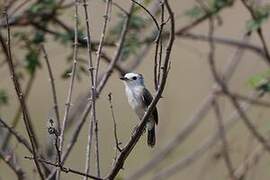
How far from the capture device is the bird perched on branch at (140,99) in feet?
11.2

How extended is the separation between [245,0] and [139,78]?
0.69 m

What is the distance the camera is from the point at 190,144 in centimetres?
785

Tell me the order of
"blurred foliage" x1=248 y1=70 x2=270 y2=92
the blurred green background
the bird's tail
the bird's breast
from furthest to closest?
the blurred green background
"blurred foliage" x1=248 y1=70 x2=270 y2=92
the bird's breast
the bird's tail

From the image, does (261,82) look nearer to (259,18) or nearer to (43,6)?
(259,18)

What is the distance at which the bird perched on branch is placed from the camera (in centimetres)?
341

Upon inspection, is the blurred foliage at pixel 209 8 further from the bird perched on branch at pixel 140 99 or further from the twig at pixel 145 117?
the twig at pixel 145 117

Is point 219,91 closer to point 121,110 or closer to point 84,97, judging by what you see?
point 84,97

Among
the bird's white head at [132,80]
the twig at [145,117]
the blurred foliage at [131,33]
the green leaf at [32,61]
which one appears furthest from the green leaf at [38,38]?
the twig at [145,117]

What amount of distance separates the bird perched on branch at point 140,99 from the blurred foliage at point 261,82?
594 millimetres

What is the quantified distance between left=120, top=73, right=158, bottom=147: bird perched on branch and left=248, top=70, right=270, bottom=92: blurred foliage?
1.95 ft

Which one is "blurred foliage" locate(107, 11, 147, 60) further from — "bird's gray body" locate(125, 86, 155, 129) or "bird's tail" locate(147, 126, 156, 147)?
"bird's tail" locate(147, 126, 156, 147)

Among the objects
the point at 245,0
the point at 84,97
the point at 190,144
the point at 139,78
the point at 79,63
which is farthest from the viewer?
the point at 190,144

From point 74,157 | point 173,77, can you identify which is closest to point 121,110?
point 173,77

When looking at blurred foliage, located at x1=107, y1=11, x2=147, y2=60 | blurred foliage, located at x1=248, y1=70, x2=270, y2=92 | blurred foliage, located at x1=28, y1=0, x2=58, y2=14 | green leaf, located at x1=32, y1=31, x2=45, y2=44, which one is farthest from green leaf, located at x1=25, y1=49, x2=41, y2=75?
blurred foliage, located at x1=248, y1=70, x2=270, y2=92
